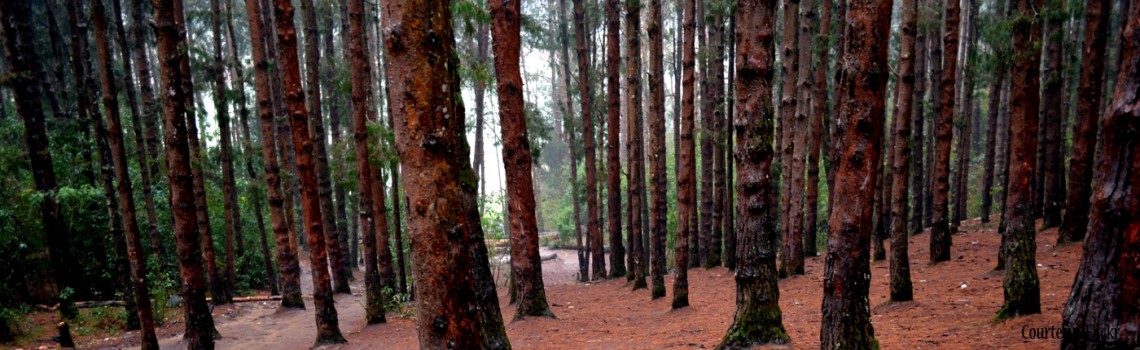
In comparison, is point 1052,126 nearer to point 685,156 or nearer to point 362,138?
point 685,156

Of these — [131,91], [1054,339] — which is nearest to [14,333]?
[131,91]

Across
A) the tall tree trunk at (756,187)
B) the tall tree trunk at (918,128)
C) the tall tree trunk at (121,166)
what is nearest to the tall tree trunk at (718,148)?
the tall tree trunk at (918,128)

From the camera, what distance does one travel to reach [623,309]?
1156 cm

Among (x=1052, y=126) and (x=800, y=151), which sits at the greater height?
(x=1052, y=126)

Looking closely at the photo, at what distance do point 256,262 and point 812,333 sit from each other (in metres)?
19.0

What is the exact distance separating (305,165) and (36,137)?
26.8ft

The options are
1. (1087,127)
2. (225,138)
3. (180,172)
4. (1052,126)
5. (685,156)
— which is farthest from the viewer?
(225,138)

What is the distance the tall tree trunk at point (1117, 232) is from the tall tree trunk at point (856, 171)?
51.8 inches

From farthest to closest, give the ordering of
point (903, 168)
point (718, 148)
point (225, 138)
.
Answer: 1. point (718, 148)
2. point (225, 138)
3. point (903, 168)

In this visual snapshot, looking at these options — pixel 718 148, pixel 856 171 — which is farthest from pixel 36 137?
pixel 856 171

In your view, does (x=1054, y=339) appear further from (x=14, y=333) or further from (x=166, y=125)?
(x=14, y=333)

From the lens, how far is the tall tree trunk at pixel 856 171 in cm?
440

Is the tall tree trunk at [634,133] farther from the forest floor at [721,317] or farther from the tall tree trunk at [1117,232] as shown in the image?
the tall tree trunk at [1117,232]

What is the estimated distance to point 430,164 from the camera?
348 cm
